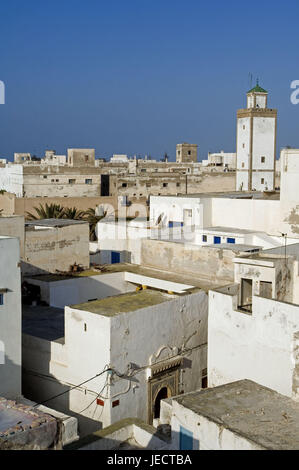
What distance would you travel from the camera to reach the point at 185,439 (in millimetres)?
8359

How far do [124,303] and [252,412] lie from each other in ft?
18.6

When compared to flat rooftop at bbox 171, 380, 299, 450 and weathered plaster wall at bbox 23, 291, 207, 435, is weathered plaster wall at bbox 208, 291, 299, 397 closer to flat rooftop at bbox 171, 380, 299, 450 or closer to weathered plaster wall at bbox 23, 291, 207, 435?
weathered plaster wall at bbox 23, 291, 207, 435

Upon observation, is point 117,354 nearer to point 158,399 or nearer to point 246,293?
point 158,399

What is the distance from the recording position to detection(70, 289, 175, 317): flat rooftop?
1259 centimetres

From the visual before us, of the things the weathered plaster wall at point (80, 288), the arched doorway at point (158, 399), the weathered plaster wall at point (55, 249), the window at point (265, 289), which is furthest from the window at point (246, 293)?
the weathered plaster wall at point (55, 249)

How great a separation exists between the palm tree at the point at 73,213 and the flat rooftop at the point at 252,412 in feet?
72.3

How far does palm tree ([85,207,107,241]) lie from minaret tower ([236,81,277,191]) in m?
13.1

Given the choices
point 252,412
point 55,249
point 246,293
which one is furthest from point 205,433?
point 55,249

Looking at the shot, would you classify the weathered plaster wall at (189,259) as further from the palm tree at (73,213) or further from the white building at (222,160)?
the white building at (222,160)

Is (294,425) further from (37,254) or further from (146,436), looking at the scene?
(37,254)

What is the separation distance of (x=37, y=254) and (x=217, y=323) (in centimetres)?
720
